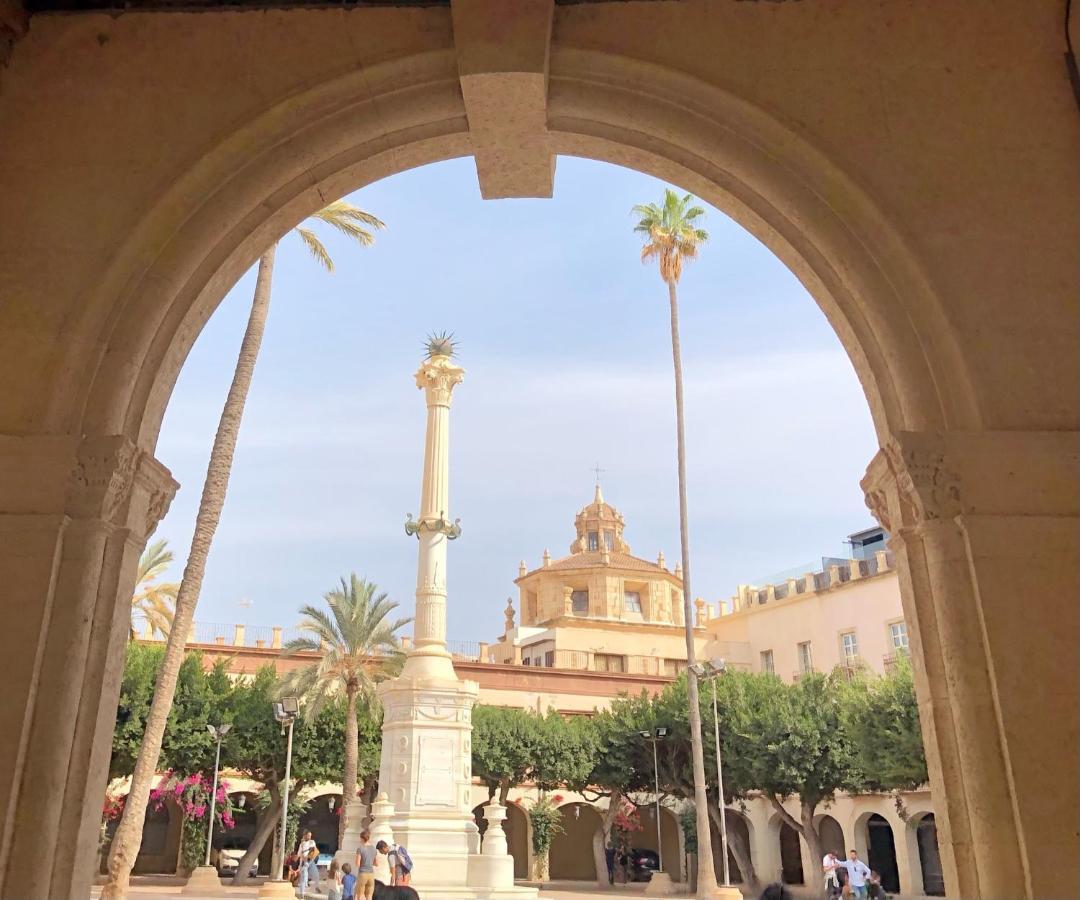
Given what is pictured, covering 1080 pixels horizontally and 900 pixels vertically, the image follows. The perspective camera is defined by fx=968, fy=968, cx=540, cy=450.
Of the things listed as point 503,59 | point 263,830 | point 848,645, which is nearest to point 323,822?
point 263,830

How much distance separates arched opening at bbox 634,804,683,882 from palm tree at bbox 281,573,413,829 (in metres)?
13.2

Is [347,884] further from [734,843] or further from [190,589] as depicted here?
[734,843]

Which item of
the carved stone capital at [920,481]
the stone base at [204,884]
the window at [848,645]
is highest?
the window at [848,645]

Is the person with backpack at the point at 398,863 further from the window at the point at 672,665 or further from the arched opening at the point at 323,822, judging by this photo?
the window at the point at 672,665

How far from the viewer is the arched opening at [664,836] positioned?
3381 cm

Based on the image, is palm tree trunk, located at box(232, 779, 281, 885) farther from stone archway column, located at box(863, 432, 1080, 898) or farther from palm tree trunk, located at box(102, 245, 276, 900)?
stone archway column, located at box(863, 432, 1080, 898)

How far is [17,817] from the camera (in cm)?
370

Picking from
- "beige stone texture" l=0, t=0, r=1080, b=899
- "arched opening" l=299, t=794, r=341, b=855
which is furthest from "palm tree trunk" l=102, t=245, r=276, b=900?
"arched opening" l=299, t=794, r=341, b=855

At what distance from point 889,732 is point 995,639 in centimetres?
2034

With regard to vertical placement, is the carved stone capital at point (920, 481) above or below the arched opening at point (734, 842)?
above

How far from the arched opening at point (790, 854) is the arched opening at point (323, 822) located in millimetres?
14800

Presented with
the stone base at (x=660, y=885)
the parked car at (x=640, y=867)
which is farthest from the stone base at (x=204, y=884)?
the parked car at (x=640, y=867)

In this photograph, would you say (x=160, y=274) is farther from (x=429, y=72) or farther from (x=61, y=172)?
(x=429, y=72)

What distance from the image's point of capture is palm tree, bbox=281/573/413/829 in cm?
2427
